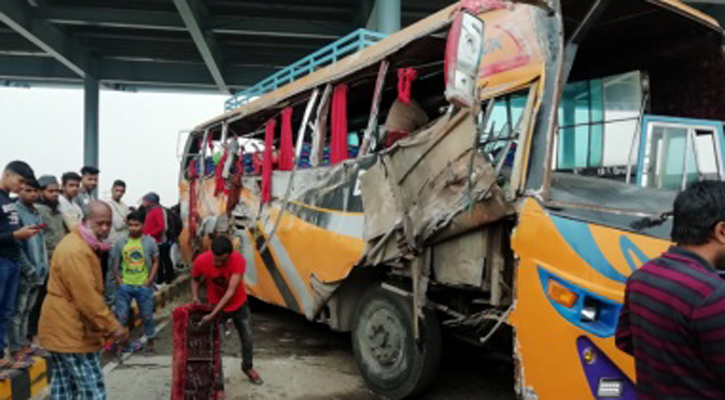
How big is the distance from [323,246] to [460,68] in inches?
90.4

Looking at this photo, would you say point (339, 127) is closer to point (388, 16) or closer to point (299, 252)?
point (299, 252)

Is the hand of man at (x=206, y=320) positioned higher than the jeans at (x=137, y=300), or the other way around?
the hand of man at (x=206, y=320)

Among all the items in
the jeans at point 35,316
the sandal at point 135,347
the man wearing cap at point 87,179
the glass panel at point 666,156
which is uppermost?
the glass panel at point 666,156

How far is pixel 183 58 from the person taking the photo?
22250 millimetres

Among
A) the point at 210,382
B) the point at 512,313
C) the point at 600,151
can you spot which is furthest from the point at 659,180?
the point at 210,382

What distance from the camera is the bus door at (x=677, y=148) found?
4.07 meters

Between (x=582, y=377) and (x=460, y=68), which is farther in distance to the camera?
(x=460, y=68)

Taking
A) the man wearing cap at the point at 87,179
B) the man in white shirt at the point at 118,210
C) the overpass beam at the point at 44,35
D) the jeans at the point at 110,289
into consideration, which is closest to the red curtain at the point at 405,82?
the jeans at the point at 110,289

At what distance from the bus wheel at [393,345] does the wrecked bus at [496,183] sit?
1cm

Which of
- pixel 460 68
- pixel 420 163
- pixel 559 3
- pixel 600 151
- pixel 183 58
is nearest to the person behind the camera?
pixel 460 68

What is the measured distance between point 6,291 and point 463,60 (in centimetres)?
373

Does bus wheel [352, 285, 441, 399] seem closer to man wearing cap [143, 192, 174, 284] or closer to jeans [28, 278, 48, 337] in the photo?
jeans [28, 278, 48, 337]

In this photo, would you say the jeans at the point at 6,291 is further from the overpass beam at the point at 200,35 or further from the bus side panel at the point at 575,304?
the overpass beam at the point at 200,35

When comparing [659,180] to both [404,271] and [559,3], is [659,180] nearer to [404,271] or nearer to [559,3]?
[559,3]
